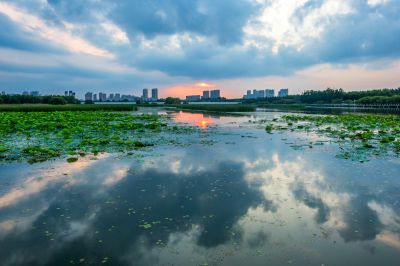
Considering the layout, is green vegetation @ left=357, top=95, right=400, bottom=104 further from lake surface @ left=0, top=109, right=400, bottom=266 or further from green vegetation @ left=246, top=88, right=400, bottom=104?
lake surface @ left=0, top=109, right=400, bottom=266

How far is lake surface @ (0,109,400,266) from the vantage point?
464cm

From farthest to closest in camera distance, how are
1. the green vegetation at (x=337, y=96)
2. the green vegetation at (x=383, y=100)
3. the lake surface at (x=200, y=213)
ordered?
the green vegetation at (x=337, y=96) < the green vegetation at (x=383, y=100) < the lake surface at (x=200, y=213)

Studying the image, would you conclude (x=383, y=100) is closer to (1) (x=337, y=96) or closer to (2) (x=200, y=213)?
(1) (x=337, y=96)

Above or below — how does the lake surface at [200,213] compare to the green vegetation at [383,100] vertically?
below

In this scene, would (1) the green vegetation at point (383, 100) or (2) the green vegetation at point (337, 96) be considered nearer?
Result: (1) the green vegetation at point (383, 100)

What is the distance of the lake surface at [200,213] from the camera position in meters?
4.64

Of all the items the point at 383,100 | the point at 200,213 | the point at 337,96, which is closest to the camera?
the point at 200,213

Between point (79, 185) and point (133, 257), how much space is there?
410 cm

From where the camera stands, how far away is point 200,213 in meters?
6.18

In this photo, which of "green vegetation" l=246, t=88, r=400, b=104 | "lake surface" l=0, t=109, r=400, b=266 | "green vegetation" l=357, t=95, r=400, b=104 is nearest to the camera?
"lake surface" l=0, t=109, r=400, b=266

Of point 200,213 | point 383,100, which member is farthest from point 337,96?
point 200,213

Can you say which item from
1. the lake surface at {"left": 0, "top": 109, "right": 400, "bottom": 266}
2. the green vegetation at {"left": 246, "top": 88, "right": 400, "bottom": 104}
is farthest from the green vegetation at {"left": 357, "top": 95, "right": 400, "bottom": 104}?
the lake surface at {"left": 0, "top": 109, "right": 400, "bottom": 266}

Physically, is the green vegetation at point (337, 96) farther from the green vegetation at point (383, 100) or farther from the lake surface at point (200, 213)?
the lake surface at point (200, 213)

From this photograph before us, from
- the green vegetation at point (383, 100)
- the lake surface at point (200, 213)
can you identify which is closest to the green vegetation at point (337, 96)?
the green vegetation at point (383, 100)
